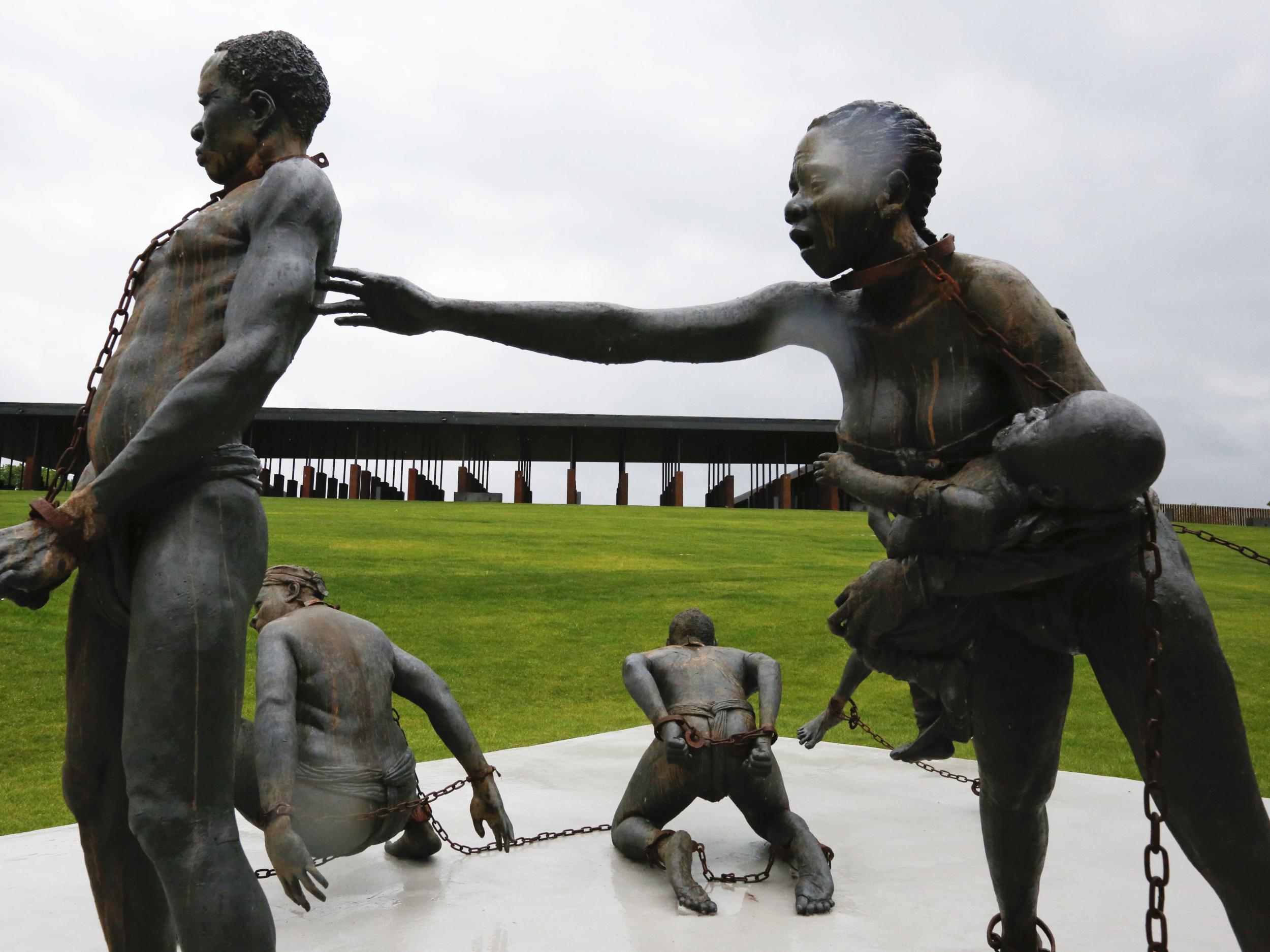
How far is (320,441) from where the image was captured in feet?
84.5

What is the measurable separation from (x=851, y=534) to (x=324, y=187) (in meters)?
17.4

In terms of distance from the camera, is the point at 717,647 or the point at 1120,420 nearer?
the point at 1120,420

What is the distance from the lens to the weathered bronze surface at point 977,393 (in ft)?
7.23

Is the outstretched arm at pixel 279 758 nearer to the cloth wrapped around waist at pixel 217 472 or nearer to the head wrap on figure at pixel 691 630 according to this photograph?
the cloth wrapped around waist at pixel 217 472

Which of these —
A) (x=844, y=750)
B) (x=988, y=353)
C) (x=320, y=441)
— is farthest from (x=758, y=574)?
(x=320, y=441)

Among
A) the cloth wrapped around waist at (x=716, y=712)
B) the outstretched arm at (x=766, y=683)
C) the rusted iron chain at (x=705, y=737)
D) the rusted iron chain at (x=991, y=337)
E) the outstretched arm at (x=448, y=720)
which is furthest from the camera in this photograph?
the outstretched arm at (x=766, y=683)

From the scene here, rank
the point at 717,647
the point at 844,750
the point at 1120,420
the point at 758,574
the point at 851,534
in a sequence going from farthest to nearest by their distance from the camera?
the point at 851,534, the point at 758,574, the point at 844,750, the point at 717,647, the point at 1120,420

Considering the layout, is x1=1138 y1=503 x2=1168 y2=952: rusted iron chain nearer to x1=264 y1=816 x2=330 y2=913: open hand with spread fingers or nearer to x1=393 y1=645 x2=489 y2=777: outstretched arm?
x1=264 y1=816 x2=330 y2=913: open hand with spread fingers

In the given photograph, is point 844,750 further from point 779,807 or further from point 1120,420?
point 1120,420

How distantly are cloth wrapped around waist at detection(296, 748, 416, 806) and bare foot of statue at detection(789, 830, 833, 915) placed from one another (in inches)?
58.0

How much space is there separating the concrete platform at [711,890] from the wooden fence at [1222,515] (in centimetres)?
2467

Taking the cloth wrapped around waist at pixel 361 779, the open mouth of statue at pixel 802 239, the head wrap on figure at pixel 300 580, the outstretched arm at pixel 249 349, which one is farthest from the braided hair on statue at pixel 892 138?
the head wrap on figure at pixel 300 580

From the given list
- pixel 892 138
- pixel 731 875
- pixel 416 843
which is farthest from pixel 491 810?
pixel 892 138

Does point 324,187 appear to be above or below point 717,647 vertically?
above
